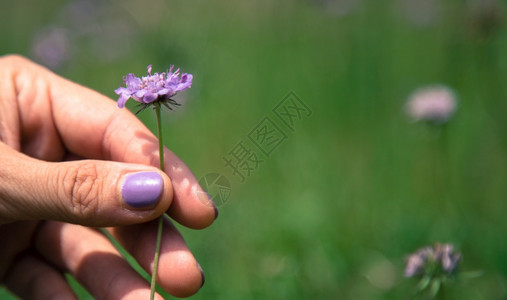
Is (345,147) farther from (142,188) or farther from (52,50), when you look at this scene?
(142,188)

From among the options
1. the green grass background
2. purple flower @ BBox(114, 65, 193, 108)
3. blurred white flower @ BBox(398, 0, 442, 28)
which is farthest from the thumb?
blurred white flower @ BBox(398, 0, 442, 28)

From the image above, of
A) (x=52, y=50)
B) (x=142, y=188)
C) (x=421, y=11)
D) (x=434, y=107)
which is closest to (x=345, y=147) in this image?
(x=434, y=107)

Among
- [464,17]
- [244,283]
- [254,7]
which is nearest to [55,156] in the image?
[244,283]

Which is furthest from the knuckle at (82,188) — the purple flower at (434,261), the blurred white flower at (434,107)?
the blurred white flower at (434,107)

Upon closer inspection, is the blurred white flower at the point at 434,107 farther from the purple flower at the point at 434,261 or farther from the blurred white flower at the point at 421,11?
the blurred white flower at the point at 421,11

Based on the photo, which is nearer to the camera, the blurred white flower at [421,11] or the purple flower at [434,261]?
the purple flower at [434,261]

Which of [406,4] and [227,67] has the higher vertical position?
[406,4]

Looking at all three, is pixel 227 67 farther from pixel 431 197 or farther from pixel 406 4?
pixel 431 197

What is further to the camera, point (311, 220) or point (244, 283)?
point (311, 220)
